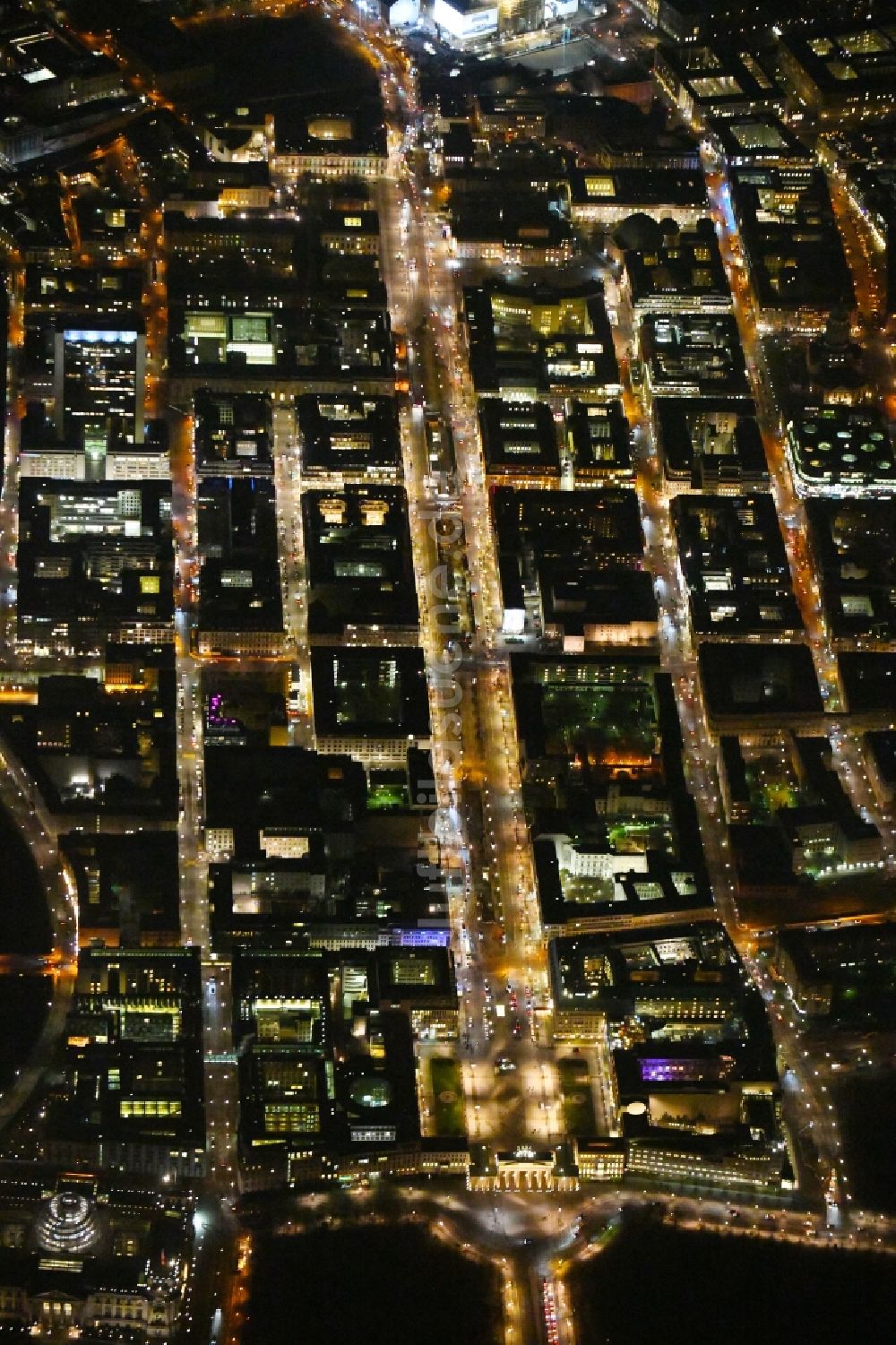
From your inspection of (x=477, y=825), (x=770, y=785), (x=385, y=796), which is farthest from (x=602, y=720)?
(x=385, y=796)

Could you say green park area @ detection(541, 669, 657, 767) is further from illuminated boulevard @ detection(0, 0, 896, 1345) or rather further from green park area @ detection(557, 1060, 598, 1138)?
green park area @ detection(557, 1060, 598, 1138)

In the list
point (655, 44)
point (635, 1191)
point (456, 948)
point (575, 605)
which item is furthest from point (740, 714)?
point (655, 44)

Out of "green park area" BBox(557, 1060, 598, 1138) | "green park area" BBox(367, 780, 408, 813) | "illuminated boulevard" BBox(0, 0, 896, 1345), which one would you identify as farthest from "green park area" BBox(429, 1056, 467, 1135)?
"green park area" BBox(367, 780, 408, 813)

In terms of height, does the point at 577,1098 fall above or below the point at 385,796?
below

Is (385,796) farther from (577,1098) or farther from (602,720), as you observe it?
(577,1098)

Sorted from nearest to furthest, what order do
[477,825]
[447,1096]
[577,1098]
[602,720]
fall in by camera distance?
[447,1096] < [577,1098] < [477,825] < [602,720]

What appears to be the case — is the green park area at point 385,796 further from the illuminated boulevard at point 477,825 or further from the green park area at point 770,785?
the green park area at point 770,785

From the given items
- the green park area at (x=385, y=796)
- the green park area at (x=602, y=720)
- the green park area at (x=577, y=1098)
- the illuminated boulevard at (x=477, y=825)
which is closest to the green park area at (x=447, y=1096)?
the illuminated boulevard at (x=477, y=825)
